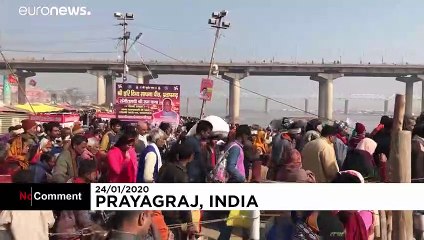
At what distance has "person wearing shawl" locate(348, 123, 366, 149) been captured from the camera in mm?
3885

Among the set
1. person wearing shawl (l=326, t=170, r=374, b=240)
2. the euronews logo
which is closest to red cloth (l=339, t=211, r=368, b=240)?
person wearing shawl (l=326, t=170, r=374, b=240)

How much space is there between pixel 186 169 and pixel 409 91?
148 centimetres

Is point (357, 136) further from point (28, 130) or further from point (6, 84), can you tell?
point (6, 84)

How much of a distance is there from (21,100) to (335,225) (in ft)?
6.55

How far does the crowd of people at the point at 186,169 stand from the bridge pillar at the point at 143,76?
1.96ft

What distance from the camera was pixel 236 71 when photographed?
3.19m

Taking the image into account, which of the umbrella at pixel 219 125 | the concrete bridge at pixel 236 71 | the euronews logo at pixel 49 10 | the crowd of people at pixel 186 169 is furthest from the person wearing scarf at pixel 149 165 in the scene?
the euronews logo at pixel 49 10

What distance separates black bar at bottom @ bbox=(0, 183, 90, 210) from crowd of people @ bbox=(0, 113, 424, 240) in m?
0.04

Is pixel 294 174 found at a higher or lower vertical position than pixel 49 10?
lower

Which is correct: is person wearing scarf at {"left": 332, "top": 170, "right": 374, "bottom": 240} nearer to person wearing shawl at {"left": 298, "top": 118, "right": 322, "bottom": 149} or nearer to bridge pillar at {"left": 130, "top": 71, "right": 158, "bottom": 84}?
person wearing shawl at {"left": 298, "top": 118, "right": 322, "bottom": 149}

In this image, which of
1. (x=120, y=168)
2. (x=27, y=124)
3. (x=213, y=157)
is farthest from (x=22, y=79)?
(x=213, y=157)

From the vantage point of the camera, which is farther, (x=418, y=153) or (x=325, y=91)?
(x=418, y=153)

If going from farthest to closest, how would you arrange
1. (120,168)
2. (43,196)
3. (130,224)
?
(120,168), (43,196), (130,224)

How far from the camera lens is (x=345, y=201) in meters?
3.26
